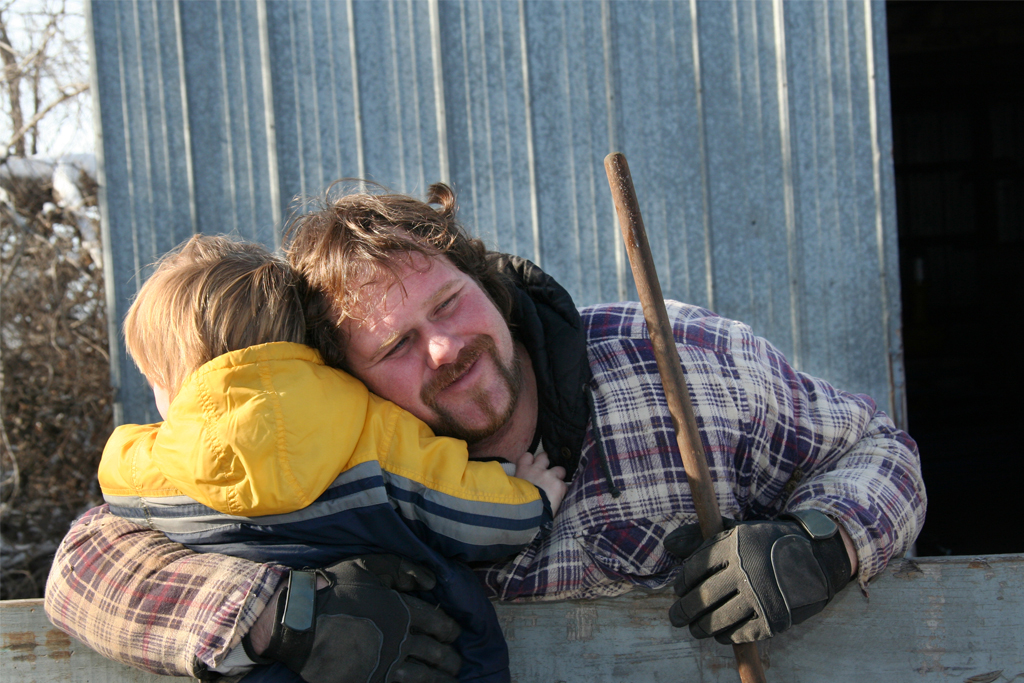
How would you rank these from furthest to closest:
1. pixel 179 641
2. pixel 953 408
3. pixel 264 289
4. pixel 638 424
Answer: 1. pixel 953 408
2. pixel 638 424
3. pixel 264 289
4. pixel 179 641

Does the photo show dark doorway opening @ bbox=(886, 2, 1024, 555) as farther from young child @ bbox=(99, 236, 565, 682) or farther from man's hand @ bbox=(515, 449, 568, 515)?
young child @ bbox=(99, 236, 565, 682)

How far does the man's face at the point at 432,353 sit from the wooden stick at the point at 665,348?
44cm

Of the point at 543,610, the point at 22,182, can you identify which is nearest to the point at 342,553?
the point at 543,610

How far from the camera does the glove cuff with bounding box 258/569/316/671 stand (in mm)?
1179

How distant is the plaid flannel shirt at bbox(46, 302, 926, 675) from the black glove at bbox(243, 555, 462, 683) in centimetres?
7

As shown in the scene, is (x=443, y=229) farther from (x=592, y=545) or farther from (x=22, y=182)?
(x=22, y=182)

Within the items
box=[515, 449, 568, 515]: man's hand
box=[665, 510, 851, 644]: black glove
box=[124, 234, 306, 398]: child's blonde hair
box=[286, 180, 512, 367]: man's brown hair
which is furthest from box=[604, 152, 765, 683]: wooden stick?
box=[124, 234, 306, 398]: child's blonde hair

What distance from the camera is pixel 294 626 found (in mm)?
1171

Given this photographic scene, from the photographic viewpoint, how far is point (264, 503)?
121 cm

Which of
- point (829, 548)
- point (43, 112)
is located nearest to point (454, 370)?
point (829, 548)

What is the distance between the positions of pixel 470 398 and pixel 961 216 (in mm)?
8504

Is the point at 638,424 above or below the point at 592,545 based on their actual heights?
above

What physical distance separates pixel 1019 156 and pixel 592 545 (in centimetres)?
872

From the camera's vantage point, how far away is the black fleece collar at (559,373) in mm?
1611
